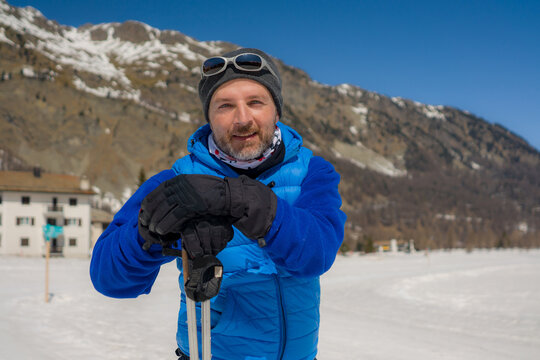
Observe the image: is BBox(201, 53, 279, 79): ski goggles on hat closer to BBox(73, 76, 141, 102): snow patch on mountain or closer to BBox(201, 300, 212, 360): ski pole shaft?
BBox(201, 300, 212, 360): ski pole shaft

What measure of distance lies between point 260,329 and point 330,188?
2.15ft

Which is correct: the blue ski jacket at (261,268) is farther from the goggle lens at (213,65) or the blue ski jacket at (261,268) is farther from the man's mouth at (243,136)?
the goggle lens at (213,65)

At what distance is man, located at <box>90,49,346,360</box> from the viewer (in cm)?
141

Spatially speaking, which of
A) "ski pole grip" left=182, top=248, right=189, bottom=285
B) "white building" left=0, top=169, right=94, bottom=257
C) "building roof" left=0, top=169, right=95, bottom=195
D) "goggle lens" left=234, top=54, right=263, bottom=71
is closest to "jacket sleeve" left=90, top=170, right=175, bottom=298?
"ski pole grip" left=182, top=248, right=189, bottom=285

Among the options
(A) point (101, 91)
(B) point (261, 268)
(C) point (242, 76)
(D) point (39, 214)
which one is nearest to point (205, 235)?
(B) point (261, 268)

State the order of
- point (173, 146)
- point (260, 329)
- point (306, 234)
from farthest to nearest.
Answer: point (173, 146) < point (260, 329) < point (306, 234)

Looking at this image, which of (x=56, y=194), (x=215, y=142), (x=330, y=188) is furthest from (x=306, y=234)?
(x=56, y=194)

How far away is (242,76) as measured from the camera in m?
1.92

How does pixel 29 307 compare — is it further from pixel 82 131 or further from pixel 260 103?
pixel 82 131

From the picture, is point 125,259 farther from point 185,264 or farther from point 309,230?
point 309,230

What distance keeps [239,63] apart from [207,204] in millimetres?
839

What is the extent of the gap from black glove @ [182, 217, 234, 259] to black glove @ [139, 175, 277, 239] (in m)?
0.02

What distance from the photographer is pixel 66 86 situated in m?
172

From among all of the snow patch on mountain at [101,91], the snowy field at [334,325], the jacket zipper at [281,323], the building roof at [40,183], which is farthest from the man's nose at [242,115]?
the snow patch on mountain at [101,91]
